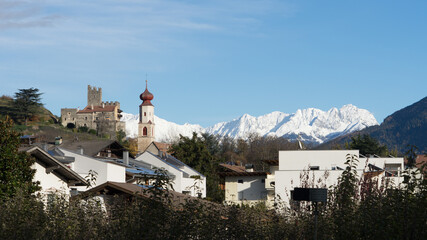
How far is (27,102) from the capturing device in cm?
14475

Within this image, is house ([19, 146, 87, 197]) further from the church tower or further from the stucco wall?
the church tower

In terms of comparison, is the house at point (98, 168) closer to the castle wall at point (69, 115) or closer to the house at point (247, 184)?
the house at point (247, 184)

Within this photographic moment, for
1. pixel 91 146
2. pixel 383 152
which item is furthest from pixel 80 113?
pixel 91 146

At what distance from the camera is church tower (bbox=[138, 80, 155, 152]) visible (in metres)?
176

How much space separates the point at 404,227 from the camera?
10.7 metres

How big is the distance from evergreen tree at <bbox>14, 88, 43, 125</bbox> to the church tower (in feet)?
109

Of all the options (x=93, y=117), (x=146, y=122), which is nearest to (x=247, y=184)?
(x=146, y=122)

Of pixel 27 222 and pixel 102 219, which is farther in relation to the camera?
pixel 102 219

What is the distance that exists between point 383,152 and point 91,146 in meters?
54.7

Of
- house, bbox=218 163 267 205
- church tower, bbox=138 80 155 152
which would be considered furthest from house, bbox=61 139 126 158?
church tower, bbox=138 80 155 152

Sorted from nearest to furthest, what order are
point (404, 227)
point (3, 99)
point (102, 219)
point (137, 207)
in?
point (404, 227) < point (137, 207) < point (102, 219) < point (3, 99)

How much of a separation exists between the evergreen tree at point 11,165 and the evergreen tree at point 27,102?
121 m

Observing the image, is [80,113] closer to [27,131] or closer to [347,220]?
[27,131]

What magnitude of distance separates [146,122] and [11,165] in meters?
159
